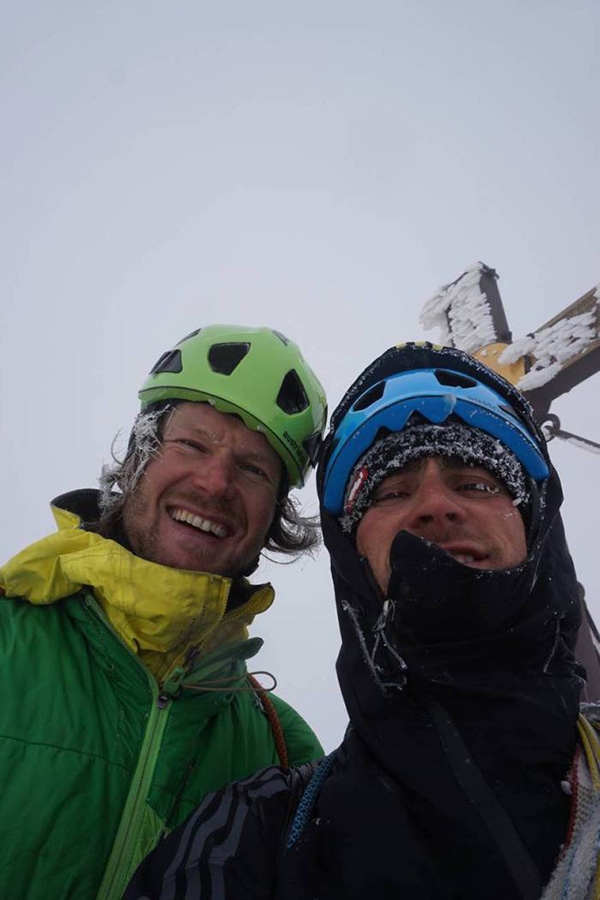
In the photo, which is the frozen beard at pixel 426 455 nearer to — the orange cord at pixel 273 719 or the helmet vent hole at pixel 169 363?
the orange cord at pixel 273 719

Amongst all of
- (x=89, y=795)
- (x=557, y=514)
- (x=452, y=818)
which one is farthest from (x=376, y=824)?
(x=557, y=514)

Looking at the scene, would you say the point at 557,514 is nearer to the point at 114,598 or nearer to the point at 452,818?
the point at 452,818

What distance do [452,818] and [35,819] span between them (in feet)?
4.78

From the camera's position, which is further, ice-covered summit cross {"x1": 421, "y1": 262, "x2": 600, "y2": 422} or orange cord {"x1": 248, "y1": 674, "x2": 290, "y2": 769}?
ice-covered summit cross {"x1": 421, "y1": 262, "x2": 600, "y2": 422}

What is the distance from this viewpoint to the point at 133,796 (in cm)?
221

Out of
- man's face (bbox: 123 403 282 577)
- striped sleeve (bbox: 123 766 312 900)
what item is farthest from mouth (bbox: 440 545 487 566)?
man's face (bbox: 123 403 282 577)

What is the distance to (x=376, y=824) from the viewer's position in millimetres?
1678

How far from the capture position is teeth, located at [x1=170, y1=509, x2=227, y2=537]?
319cm

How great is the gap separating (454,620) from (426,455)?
0.74 metres

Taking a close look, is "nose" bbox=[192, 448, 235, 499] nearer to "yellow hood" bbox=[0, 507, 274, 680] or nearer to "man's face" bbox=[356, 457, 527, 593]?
"yellow hood" bbox=[0, 507, 274, 680]

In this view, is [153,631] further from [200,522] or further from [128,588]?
[200,522]

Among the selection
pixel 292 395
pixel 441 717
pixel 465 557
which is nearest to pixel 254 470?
pixel 292 395

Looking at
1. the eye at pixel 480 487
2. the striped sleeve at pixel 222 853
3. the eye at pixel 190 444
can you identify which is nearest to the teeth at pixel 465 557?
the eye at pixel 480 487

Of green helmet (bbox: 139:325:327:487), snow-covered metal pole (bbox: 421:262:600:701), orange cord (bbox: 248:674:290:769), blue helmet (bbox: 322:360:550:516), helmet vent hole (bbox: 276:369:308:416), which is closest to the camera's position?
blue helmet (bbox: 322:360:550:516)
